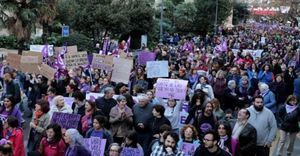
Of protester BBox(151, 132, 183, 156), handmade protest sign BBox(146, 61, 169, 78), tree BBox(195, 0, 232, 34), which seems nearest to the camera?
protester BBox(151, 132, 183, 156)

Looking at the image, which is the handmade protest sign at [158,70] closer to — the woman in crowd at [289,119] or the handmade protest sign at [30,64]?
the handmade protest sign at [30,64]

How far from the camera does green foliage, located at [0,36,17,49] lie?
36.7 m

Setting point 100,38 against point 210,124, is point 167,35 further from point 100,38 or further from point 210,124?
point 210,124

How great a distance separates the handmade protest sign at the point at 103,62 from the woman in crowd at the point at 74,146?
765 centimetres

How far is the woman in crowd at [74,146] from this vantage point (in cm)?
770

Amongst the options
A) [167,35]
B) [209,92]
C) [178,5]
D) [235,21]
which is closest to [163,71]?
[209,92]

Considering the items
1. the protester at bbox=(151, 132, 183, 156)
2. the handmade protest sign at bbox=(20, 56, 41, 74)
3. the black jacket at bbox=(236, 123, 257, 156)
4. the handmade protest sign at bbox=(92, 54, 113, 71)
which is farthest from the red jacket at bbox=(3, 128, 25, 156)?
the handmade protest sign at bbox=(92, 54, 113, 71)

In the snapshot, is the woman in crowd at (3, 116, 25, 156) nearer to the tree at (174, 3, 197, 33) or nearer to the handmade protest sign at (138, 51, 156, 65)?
the handmade protest sign at (138, 51, 156, 65)

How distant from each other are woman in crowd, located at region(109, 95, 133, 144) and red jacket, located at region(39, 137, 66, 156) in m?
1.83

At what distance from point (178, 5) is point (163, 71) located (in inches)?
1257

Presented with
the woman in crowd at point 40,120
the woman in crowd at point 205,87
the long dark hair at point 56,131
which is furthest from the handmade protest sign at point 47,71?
the long dark hair at point 56,131

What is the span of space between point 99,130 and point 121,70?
6.63 meters

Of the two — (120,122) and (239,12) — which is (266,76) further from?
(239,12)

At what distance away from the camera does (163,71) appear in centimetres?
1653
